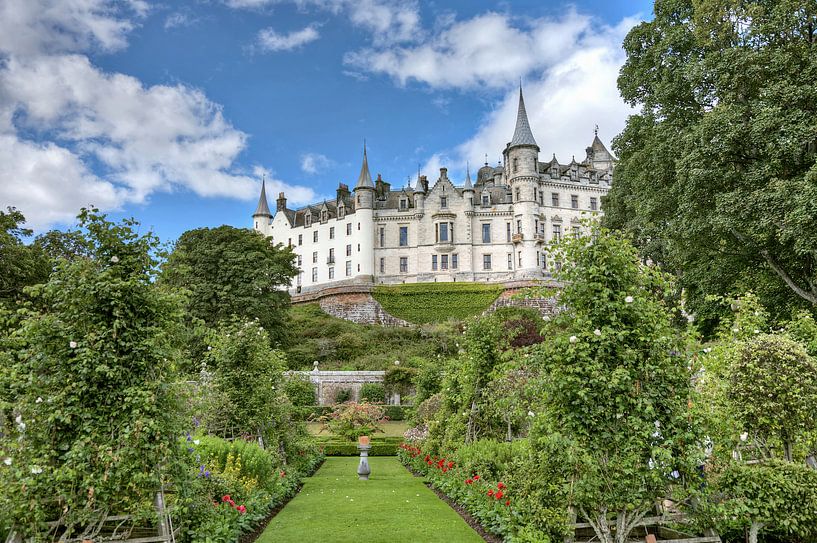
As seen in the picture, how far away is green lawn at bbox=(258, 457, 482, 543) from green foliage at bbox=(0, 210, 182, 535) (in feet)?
9.15

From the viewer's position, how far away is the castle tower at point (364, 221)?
2354 inches

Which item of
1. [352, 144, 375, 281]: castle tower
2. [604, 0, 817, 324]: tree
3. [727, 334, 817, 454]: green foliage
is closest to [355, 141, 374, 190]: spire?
[352, 144, 375, 281]: castle tower

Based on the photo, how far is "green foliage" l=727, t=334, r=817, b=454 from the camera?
8.66m

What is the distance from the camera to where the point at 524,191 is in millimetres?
58094

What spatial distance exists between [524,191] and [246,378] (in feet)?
158

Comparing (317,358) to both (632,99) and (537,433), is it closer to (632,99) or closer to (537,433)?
(632,99)

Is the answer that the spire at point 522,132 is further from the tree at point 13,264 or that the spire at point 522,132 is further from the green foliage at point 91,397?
the green foliage at point 91,397

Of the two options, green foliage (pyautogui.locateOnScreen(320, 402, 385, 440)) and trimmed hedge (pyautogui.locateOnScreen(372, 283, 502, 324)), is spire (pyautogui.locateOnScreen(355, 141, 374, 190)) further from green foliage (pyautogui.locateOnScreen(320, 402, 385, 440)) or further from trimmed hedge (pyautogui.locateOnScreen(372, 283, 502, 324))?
green foliage (pyautogui.locateOnScreen(320, 402, 385, 440))

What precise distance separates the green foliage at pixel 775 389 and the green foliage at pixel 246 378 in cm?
916

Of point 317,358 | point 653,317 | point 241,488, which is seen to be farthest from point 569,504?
point 317,358

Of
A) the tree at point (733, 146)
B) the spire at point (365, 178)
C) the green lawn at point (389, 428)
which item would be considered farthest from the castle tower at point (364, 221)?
the tree at point (733, 146)

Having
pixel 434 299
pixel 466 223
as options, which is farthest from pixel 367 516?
pixel 466 223

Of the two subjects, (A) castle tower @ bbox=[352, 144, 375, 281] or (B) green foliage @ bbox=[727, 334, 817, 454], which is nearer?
(B) green foliage @ bbox=[727, 334, 817, 454]

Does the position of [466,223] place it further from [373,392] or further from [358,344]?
[373,392]
